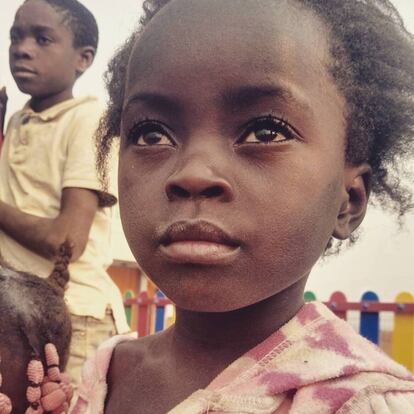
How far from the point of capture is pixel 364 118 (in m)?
1.22

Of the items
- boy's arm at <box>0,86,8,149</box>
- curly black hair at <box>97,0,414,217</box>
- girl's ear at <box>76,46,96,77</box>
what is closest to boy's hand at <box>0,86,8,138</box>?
boy's arm at <box>0,86,8,149</box>

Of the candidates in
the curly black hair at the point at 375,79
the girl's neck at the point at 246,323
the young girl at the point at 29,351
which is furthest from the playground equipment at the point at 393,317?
the girl's neck at the point at 246,323

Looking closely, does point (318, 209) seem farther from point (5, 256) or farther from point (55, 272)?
point (5, 256)

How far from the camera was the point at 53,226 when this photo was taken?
2033 mm

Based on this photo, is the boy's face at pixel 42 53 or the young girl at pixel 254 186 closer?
the young girl at pixel 254 186

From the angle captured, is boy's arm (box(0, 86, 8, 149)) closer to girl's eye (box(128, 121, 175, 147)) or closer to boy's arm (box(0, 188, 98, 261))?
boy's arm (box(0, 188, 98, 261))

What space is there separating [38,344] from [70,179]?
0.71 metres

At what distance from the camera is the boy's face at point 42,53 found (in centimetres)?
229

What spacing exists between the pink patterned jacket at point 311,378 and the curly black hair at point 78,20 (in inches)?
63.0

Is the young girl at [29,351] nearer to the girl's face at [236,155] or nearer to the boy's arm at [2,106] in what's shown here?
the girl's face at [236,155]

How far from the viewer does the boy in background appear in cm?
204

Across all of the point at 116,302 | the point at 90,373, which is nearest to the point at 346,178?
the point at 90,373

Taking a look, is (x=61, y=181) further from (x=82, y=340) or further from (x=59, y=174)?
(x=82, y=340)

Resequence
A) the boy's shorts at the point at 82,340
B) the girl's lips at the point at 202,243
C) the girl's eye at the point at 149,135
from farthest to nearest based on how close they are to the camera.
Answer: the boy's shorts at the point at 82,340 < the girl's eye at the point at 149,135 < the girl's lips at the point at 202,243
